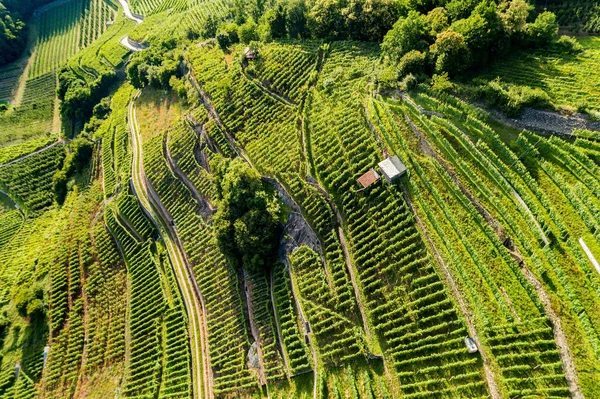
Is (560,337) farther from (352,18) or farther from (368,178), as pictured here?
(352,18)

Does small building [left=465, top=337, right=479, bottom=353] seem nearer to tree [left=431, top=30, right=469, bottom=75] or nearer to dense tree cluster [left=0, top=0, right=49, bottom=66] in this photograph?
tree [left=431, top=30, right=469, bottom=75]

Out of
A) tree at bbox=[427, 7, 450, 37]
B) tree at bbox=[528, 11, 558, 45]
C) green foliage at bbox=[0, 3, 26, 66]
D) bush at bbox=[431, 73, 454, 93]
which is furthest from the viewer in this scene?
green foliage at bbox=[0, 3, 26, 66]

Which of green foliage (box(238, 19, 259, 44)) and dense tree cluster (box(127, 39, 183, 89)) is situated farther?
dense tree cluster (box(127, 39, 183, 89))

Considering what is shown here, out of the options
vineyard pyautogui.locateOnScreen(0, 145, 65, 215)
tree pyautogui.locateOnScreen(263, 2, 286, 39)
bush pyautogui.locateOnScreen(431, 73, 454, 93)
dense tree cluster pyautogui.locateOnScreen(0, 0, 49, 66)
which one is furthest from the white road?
dense tree cluster pyautogui.locateOnScreen(0, 0, 49, 66)

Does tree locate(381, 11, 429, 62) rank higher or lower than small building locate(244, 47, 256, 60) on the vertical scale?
higher

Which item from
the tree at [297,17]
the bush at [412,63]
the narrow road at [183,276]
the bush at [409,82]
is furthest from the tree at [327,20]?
the narrow road at [183,276]

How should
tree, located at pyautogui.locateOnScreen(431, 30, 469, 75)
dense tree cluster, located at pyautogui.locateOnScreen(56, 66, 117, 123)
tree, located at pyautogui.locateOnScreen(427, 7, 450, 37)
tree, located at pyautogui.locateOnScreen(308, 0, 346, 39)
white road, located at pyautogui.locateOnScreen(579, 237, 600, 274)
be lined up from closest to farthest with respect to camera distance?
white road, located at pyautogui.locateOnScreen(579, 237, 600, 274) → tree, located at pyautogui.locateOnScreen(431, 30, 469, 75) → tree, located at pyautogui.locateOnScreen(427, 7, 450, 37) → tree, located at pyautogui.locateOnScreen(308, 0, 346, 39) → dense tree cluster, located at pyautogui.locateOnScreen(56, 66, 117, 123)

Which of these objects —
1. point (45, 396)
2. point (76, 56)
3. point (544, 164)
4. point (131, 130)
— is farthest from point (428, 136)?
point (76, 56)

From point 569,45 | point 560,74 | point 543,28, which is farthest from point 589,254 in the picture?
point 543,28
